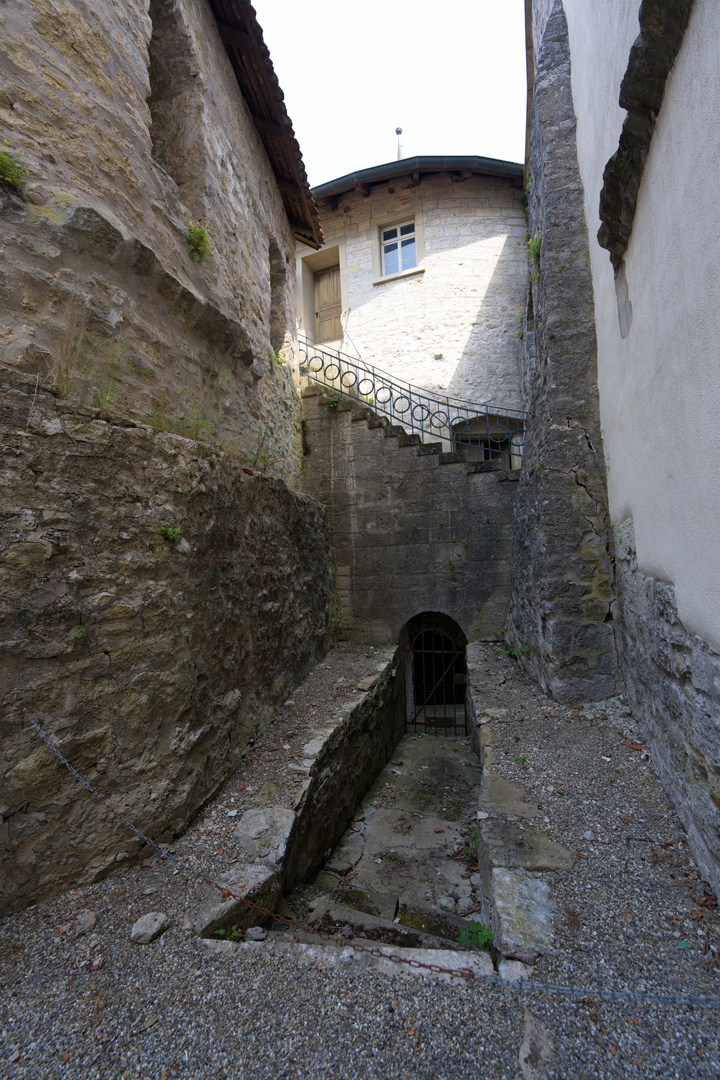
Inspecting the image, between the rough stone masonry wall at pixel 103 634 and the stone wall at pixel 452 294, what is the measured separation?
23.0 feet

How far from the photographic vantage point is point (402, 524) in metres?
7.02

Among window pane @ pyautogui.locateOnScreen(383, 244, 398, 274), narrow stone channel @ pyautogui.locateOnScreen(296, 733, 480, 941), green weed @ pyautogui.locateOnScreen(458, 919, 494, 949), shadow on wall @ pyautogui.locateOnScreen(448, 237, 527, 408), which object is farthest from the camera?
window pane @ pyautogui.locateOnScreen(383, 244, 398, 274)

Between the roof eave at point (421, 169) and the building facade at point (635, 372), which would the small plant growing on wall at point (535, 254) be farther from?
the roof eave at point (421, 169)

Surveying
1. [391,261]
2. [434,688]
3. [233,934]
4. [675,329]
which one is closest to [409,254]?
[391,261]

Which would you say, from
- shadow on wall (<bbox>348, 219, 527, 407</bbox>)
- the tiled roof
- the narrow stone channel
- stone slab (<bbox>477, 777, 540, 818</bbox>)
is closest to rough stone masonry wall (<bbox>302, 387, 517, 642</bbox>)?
the narrow stone channel

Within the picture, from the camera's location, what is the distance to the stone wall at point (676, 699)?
2201 millimetres

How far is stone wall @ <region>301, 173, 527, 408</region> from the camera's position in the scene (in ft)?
30.8

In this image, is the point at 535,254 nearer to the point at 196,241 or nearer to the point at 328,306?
the point at 196,241

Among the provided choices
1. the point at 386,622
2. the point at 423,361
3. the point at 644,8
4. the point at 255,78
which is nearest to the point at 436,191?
the point at 423,361

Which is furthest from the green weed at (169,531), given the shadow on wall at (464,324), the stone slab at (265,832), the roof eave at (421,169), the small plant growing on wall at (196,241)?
the roof eave at (421,169)

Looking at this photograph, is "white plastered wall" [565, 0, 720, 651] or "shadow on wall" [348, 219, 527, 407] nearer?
"white plastered wall" [565, 0, 720, 651]

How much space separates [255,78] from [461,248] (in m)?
5.15

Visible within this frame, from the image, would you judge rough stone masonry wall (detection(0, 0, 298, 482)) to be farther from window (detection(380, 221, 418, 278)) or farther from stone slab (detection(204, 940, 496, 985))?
window (detection(380, 221, 418, 278))

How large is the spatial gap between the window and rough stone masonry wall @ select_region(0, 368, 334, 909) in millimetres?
8429
